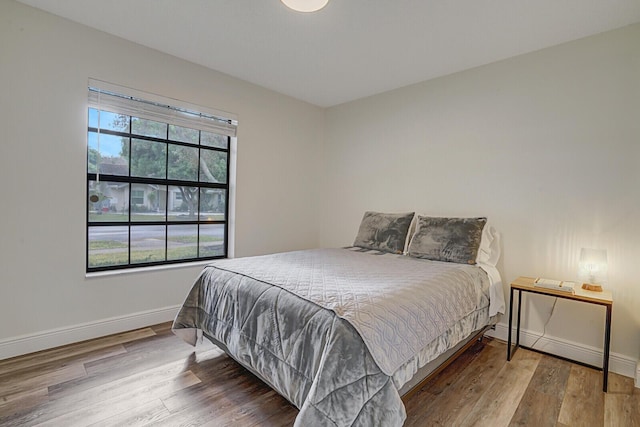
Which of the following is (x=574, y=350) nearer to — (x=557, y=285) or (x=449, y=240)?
(x=557, y=285)

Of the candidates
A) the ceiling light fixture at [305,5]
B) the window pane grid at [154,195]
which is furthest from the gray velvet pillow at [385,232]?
the ceiling light fixture at [305,5]

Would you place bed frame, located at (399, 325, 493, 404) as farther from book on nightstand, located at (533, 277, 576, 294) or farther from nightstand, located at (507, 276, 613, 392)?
book on nightstand, located at (533, 277, 576, 294)

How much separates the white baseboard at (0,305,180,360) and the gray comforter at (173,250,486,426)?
0.77 m

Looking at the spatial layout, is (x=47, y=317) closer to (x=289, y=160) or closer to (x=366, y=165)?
(x=289, y=160)

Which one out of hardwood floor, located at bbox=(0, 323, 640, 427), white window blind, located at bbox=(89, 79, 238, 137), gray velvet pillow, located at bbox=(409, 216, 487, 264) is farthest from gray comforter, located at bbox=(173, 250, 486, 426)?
white window blind, located at bbox=(89, 79, 238, 137)

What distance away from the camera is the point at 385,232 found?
3168mm

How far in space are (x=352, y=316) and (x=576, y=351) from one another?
7.01 feet

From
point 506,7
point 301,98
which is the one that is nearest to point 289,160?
point 301,98

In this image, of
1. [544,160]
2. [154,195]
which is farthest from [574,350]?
[154,195]

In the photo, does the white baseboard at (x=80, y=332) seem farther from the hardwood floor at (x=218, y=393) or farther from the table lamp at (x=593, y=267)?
the table lamp at (x=593, y=267)

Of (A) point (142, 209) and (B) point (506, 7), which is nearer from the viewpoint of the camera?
(B) point (506, 7)

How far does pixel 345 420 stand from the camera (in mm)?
1281

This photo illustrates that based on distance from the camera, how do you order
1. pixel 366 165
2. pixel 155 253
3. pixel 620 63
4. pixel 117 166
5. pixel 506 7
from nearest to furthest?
pixel 506 7 < pixel 620 63 < pixel 117 166 < pixel 155 253 < pixel 366 165

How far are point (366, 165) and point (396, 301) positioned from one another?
2458mm
